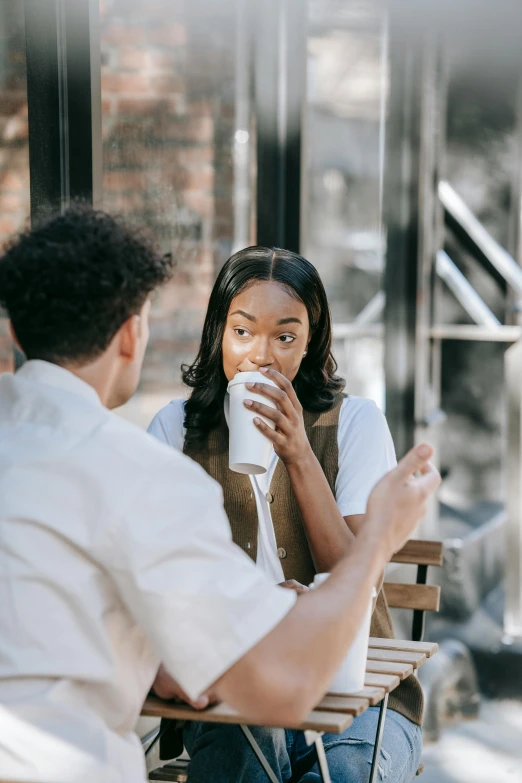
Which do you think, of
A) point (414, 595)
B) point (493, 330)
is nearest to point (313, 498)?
point (414, 595)

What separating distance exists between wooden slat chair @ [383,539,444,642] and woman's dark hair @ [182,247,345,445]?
1.78 ft

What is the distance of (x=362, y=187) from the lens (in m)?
5.34

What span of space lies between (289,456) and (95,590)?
77 centimetres

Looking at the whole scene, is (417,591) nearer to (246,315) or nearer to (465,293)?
(246,315)

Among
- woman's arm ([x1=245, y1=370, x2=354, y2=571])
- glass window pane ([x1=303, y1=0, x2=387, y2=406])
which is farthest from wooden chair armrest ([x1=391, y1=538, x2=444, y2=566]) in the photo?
glass window pane ([x1=303, y1=0, x2=387, y2=406])

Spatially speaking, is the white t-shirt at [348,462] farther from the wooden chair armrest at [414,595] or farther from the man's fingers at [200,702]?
the man's fingers at [200,702]

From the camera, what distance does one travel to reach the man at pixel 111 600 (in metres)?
1.34

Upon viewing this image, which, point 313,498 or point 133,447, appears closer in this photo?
point 133,447

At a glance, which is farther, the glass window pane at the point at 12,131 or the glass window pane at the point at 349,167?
the glass window pane at the point at 349,167

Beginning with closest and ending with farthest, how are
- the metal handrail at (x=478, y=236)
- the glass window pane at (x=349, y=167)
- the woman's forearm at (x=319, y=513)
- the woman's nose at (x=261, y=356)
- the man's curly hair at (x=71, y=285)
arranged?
the man's curly hair at (x=71, y=285) → the woman's forearm at (x=319, y=513) → the woman's nose at (x=261, y=356) → the glass window pane at (x=349, y=167) → the metal handrail at (x=478, y=236)

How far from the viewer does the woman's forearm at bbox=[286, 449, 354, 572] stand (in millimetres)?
2129

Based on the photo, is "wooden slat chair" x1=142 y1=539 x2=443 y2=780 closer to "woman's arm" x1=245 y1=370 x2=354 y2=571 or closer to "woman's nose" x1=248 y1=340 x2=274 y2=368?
"woman's arm" x1=245 y1=370 x2=354 y2=571

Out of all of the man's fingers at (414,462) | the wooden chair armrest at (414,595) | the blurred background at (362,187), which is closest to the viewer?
the man's fingers at (414,462)

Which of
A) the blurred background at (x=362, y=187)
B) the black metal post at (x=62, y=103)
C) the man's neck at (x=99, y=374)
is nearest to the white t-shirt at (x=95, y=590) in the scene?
the man's neck at (x=99, y=374)
